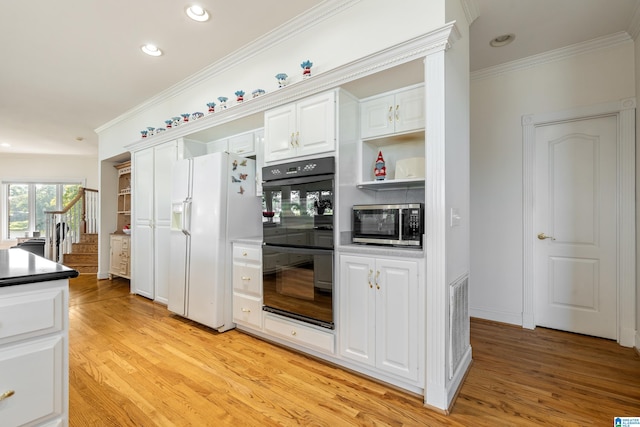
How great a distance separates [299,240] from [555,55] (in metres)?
3.08

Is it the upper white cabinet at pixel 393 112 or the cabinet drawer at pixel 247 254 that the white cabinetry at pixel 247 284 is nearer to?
the cabinet drawer at pixel 247 254

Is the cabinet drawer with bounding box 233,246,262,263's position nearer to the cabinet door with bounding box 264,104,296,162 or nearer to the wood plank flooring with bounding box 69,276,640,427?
the wood plank flooring with bounding box 69,276,640,427

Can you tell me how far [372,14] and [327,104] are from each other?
721 mm

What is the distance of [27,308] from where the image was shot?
121 centimetres

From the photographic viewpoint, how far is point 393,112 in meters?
2.34

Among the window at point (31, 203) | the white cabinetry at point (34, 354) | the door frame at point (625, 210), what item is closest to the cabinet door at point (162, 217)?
the white cabinetry at point (34, 354)

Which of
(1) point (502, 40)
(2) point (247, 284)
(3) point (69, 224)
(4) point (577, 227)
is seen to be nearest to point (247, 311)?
(2) point (247, 284)

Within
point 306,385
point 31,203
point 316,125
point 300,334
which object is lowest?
point 306,385

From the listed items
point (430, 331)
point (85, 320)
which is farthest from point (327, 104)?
point (85, 320)

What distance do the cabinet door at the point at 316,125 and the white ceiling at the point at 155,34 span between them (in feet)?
2.69

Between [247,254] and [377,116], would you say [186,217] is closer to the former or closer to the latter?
[247,254]

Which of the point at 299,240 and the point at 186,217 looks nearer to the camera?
the point at 299,240

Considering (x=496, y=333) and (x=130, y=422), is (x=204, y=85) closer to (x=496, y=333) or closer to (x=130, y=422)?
(x=130, y=422)

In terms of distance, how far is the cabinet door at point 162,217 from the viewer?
3988 mm
